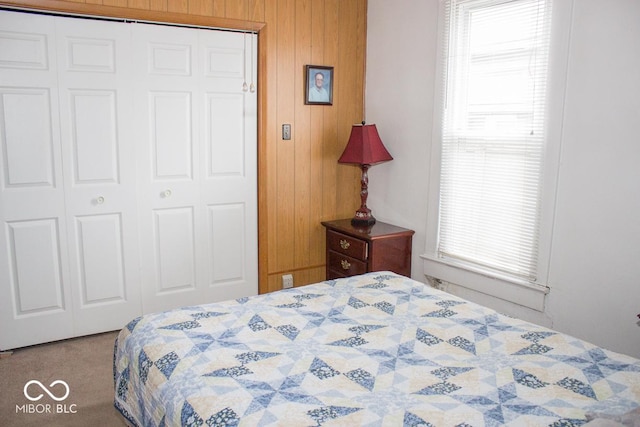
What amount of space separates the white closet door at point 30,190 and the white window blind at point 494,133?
2366mm

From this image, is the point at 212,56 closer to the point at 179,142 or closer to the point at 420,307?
the point at 179,142

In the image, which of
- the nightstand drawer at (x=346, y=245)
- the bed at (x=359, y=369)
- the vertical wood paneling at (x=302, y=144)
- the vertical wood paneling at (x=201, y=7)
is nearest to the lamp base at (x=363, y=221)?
the nightstand drawer at (x=346, y=245)

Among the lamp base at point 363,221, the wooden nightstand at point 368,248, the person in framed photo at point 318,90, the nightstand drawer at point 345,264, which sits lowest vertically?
the nightstand drawer at point 345,264

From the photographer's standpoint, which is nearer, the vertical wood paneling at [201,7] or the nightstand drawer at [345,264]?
the vertical wood paneling at [201,7]

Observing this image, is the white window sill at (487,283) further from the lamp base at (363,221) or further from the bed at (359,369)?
the bed at (359,369)

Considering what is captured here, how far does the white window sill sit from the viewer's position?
2.96 m

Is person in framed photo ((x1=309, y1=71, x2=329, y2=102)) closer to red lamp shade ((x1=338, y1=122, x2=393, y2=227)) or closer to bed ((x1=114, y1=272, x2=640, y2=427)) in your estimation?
red lamp shade ((x1=338, y1=122, x2=393, y2=227))

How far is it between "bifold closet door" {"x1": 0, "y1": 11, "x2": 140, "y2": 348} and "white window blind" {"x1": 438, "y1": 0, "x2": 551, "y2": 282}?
2009mm

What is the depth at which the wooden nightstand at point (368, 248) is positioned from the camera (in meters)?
3.60

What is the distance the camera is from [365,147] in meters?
3.71

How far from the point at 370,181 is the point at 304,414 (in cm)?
281

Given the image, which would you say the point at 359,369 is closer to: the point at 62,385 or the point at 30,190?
the point at 62,385

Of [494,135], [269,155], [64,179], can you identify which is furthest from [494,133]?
[64,179]

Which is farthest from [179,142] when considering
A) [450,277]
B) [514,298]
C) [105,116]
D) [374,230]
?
[514,298]
